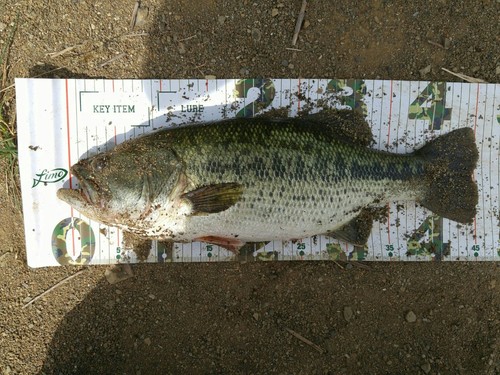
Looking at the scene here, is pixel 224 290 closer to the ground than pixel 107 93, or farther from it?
closer to the ground

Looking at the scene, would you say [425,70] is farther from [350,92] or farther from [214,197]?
[214,197]

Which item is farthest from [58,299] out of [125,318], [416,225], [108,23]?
[416,225]

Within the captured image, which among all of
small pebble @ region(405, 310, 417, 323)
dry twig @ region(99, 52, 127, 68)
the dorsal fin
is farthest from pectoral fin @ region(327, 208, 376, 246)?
dry twig @ region(99, 52, 127, 68)

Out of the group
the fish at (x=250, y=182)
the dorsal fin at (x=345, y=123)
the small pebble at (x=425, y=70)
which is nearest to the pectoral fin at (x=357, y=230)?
the fish at (x=250, y=182)

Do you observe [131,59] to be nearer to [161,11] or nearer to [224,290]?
[161,11]

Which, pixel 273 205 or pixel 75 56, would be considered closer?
pixel 273 205
